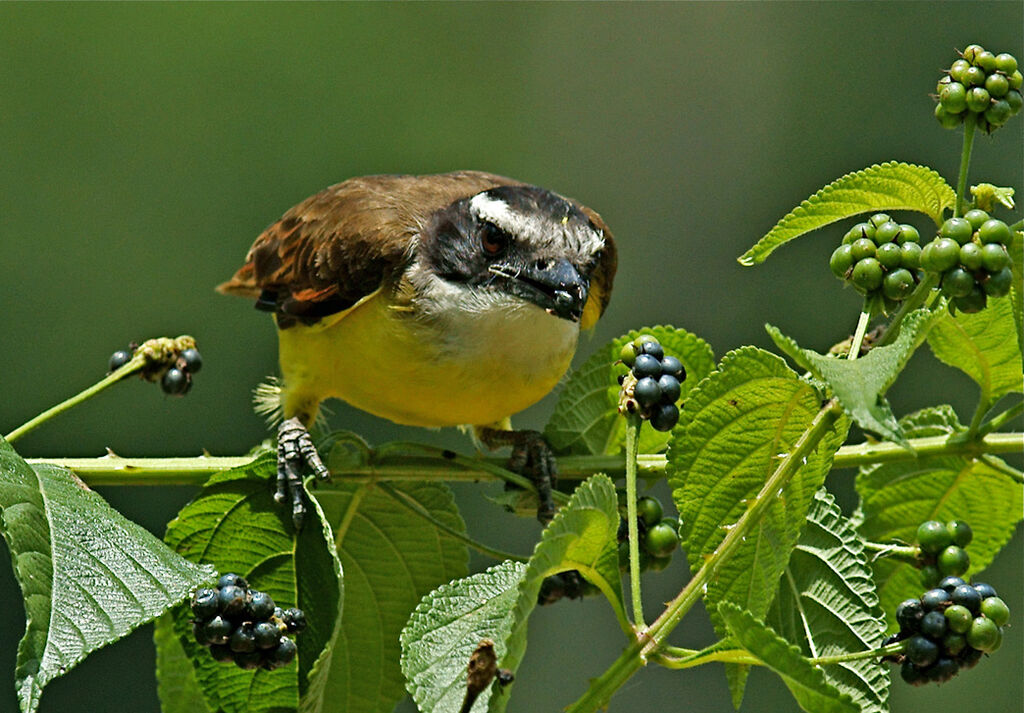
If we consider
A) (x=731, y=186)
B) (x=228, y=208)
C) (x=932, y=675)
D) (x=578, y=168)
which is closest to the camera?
(x=932, y=675)

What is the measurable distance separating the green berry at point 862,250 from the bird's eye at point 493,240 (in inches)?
50.9

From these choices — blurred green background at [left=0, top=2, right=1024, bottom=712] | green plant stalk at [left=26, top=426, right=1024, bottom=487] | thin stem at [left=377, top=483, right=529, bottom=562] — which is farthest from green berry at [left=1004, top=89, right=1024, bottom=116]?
blurred green background at [left=0, top=2, right=1024, bottom=712]

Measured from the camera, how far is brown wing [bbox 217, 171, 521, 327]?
3.26 metres

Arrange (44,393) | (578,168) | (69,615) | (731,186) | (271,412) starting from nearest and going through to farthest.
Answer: (69,615) → (271,412) → (44,393) → (731,186) → (578,168)

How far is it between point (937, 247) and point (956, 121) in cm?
28

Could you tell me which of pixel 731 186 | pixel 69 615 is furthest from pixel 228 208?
pixel 69 615

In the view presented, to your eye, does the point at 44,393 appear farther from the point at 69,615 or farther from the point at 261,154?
the point at 69,615

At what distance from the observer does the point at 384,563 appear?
2.38 meters

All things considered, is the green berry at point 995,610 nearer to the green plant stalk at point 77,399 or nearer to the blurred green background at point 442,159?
the green plant stalk at point 77,399

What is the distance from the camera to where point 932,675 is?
1852 millimetres

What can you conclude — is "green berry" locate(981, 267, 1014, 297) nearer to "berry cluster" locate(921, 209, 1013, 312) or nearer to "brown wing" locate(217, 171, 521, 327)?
"berry cluster" locate(921, 209, 1013, 312)

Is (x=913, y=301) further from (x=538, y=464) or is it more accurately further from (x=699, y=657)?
(x=538, y=464)

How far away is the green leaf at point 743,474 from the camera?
187 cm

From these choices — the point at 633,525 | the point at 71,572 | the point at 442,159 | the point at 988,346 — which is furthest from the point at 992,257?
the point at 442,159
